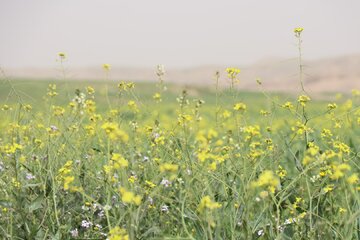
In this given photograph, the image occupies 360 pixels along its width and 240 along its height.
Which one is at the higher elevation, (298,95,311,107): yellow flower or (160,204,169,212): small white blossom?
(298,95,311,107): yellow flower

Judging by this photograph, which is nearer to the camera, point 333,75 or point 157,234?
point 157,234

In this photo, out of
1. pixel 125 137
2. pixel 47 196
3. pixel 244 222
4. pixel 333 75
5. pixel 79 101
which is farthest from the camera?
pixel 333 75

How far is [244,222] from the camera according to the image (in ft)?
8.90

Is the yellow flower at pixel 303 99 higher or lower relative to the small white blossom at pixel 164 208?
higher

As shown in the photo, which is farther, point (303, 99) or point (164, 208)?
Answer: point (303, 99)

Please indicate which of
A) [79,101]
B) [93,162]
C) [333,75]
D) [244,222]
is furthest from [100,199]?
[333,75]

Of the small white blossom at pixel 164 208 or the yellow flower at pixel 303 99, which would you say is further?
the yellow flower at pixel 303 99

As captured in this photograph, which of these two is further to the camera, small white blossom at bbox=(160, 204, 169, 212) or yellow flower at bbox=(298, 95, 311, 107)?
yellow flower at bbox=(298, 95, 311, 107)

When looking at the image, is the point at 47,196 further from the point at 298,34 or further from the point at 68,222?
the point at 298,34

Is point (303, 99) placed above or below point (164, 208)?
above

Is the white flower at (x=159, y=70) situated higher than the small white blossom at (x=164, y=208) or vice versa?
the white flower at (x=159, y=70)

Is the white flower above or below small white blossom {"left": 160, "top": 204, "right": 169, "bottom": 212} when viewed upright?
above

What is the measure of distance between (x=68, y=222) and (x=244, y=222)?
96 centimetres

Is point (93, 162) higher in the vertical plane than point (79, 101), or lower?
lower
